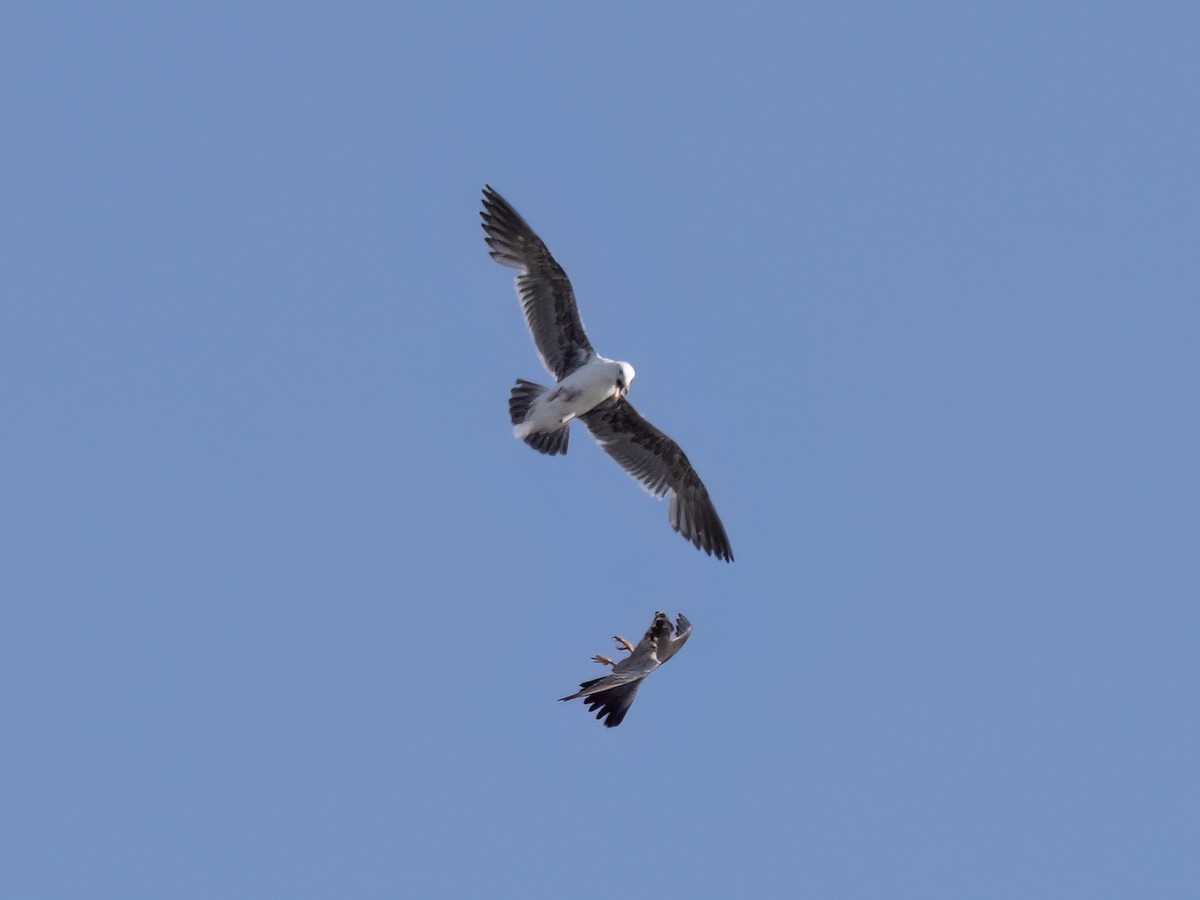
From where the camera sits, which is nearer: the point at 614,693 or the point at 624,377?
the point at 614,693

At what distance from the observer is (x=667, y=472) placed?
19.1 meters

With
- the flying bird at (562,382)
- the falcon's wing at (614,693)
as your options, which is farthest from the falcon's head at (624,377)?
the falcon's wing at (614,693)

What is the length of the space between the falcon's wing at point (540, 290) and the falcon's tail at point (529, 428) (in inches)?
15.3

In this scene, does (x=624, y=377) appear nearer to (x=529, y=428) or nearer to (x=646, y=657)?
(x=529, y=428)

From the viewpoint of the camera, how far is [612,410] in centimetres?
1825

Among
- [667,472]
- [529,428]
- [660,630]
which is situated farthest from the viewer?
[667,472]

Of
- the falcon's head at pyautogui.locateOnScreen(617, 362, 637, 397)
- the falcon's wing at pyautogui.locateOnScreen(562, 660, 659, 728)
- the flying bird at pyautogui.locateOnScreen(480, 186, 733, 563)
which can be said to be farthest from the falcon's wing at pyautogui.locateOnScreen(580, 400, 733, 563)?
the falcon's wing at pyautogui.locateOnScreen(562, 660, 659, 728)

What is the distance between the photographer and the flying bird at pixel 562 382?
57.0ft

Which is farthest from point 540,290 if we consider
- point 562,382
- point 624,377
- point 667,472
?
point 667,472

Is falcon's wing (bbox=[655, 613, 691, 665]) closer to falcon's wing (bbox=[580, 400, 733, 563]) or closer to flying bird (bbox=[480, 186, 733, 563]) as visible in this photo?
flying bird (bbox=[480, 186, 733, 563])

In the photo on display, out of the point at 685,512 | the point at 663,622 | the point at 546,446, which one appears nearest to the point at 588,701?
the point at 663,622

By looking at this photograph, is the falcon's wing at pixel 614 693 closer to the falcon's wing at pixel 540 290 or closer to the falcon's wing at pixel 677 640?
the falcon's wing at pixel 677 640

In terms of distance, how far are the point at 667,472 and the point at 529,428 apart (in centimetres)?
240

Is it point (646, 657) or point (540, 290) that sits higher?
point (540, 290)
